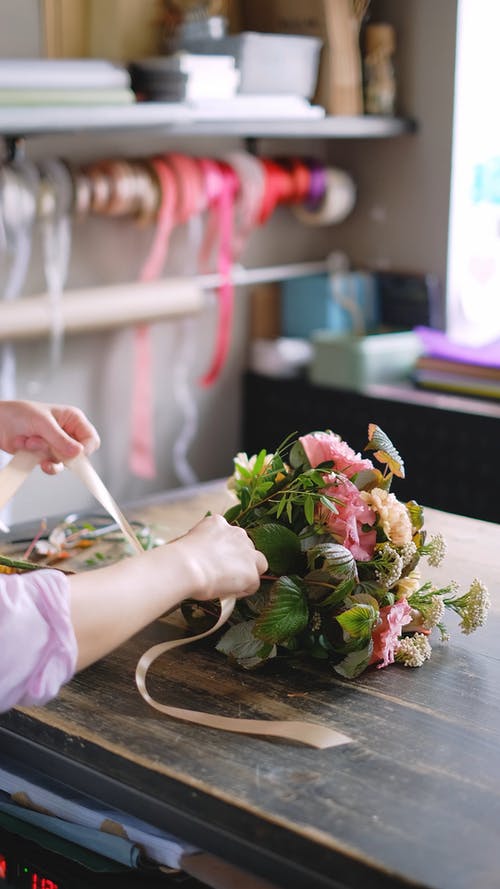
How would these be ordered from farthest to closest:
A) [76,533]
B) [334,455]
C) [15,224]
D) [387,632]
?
[15,224], [76,533], [334,455], [387,632]

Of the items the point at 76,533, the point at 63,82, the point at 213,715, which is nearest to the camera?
A: the point at 213,715

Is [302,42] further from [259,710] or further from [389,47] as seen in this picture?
[259,710]

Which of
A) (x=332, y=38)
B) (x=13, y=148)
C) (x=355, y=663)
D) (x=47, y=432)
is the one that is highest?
(x=332, y=38)

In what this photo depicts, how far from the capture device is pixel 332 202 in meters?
3.38

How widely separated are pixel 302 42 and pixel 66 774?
227cm

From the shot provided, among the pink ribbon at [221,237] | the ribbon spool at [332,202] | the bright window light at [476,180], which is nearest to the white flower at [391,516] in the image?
the pink ribbon at [221,237]

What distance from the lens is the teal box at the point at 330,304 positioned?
3420 mm

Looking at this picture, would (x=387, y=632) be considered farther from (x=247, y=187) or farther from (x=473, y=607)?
(x=247, y=187)

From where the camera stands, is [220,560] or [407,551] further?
[407,551]

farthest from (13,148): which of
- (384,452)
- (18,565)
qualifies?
(384,452)

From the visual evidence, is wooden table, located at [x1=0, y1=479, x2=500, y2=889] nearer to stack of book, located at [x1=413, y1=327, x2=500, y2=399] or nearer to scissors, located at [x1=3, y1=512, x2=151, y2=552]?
scissors, located at [x1=3, y1=512, x2=151, y2=552]

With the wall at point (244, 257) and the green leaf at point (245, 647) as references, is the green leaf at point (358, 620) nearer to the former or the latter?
the green leaf at point (245, 647)

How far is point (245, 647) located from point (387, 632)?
165mm

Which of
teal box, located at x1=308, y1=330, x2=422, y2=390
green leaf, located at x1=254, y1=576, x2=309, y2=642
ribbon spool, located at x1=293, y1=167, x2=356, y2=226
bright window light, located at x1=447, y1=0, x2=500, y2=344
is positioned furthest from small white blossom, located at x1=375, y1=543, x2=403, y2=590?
ribbon spool, located at x1=293, y1=167, x2=356, y2=226
